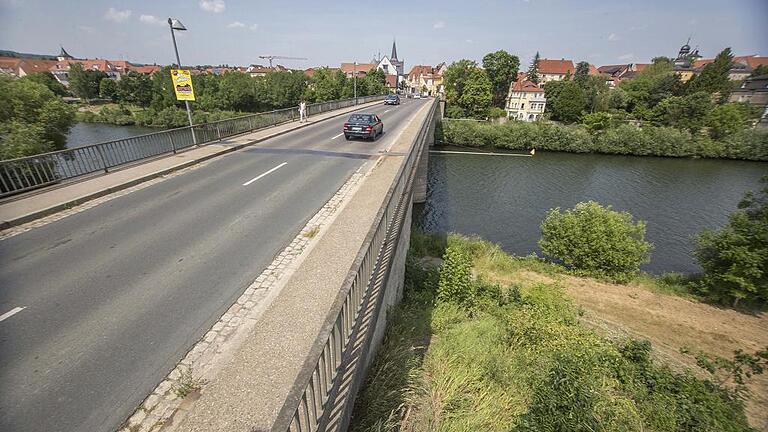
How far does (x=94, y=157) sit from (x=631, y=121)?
252 feet

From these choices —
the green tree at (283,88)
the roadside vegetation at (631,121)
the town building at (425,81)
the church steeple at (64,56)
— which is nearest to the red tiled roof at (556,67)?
the roadside vegetation at (631,121)

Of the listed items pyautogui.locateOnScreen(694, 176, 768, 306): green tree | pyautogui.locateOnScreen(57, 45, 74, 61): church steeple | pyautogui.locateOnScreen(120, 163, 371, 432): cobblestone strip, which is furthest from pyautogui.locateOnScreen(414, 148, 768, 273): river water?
pyautogui.locateOnScreen(57, 45, 74, 61): church steeple

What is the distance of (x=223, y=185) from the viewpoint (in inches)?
423

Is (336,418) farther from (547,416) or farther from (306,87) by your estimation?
(306,87)

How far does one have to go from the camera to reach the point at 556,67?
305ft

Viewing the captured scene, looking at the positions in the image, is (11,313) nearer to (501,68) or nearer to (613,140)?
(613,140)

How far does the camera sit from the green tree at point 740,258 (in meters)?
13.2

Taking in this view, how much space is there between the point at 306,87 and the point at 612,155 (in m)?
63.4

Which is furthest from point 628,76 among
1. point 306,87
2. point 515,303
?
point 515,303

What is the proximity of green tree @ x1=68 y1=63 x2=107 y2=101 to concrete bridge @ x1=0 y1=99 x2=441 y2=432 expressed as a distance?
334 feet

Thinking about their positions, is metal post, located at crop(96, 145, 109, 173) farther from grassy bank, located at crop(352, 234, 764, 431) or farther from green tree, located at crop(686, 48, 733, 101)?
green tree, located at crop(686, 48, 733, 101)

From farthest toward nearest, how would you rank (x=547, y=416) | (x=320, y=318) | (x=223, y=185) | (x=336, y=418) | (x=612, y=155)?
(x=612, y=155) → (x=223, y=185) → (x=547, y=416) → (x=320, y=318) → (x=336, y=418)

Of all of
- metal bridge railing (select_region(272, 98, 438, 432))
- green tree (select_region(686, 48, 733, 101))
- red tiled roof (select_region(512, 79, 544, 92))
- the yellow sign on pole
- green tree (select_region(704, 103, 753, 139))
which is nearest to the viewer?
metal bridge railing (select_region(272, 98, 438, 432))

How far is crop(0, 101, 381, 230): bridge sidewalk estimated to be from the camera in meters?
7.91
